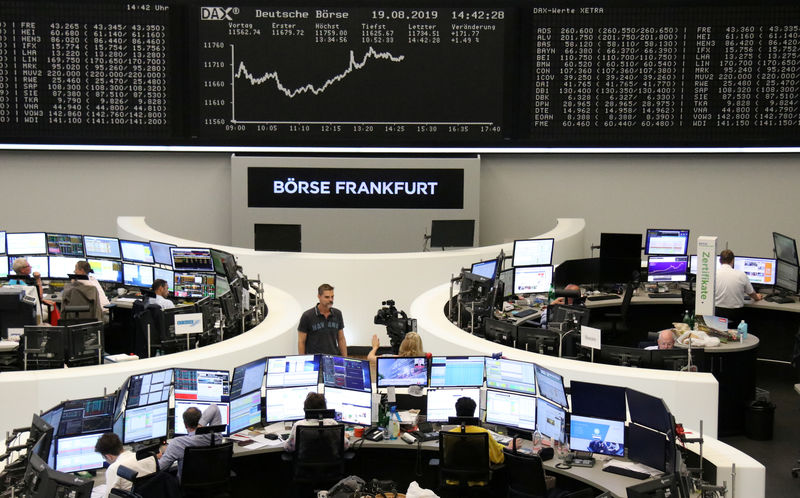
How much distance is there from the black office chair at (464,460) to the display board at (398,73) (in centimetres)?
671

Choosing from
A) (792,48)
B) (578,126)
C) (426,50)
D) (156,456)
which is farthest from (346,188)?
(156,456)

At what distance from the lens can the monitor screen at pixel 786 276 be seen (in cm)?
1091

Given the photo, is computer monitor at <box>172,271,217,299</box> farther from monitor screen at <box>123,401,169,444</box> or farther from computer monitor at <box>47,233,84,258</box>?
monitor screen at <box>123,401,169,444</box>

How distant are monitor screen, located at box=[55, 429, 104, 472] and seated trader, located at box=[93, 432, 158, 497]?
0.92ft

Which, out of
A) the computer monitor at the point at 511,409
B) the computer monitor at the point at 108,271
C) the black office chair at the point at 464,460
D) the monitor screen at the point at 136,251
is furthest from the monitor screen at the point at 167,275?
the black office chair at the point at 464,460

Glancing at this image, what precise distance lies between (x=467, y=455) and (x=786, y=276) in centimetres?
599

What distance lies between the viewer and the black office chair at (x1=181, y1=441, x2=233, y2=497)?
6.23 meters

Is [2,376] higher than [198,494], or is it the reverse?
[2,376]

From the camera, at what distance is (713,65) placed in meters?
12.4

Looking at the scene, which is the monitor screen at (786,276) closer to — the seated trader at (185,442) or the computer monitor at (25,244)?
the seated trader at (185,442)

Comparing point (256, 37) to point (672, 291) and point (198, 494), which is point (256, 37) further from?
point (198, 494)

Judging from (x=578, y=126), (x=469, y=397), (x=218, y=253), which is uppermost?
(x=578, y=126)

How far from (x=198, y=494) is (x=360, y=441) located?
1.17m

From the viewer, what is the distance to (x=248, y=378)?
22.7 feet
